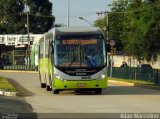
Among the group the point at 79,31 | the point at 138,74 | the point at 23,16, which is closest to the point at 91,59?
the point at 79,31

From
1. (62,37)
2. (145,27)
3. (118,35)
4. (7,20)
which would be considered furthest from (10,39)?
(62,37)

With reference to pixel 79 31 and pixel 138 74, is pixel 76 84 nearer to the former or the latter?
pixel 79 31

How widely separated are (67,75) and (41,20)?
84268 mm

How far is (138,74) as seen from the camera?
52.4 meters

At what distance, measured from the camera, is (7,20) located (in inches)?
4331

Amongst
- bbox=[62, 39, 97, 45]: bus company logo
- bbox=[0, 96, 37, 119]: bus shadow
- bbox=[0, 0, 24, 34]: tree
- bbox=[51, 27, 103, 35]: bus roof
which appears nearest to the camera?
bbox=[0, 96, 37, 119]: bus shadow

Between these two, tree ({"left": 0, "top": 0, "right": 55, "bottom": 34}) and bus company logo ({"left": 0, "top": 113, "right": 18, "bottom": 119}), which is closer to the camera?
bus company logo ({"left": 0, "top": 113, "right": 18, "bottom": 119})

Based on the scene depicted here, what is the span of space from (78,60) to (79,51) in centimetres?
44

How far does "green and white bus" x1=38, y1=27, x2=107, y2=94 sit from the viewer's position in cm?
2847

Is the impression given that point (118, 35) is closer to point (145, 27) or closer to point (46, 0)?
point (46, 0)

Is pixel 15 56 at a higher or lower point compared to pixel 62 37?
lower

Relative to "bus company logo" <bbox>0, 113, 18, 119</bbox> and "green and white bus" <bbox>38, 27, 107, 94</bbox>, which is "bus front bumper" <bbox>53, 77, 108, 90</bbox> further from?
"bus company logo" <bbox>0, 113, 18, 119</bbox>

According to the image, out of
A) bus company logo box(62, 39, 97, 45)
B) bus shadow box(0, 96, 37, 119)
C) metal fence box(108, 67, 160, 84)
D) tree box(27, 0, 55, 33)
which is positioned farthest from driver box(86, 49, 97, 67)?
tree box(27, 0, 55, 33)

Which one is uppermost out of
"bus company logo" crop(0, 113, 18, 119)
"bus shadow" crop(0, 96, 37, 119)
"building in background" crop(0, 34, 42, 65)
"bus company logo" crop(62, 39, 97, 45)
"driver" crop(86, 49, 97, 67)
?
"bus company logo" crop(62, 39, 97, 45)
